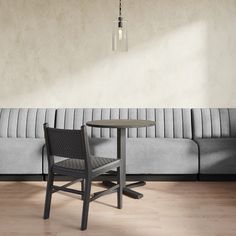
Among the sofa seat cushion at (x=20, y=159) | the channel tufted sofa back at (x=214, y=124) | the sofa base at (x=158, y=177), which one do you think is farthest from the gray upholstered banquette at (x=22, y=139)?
the channel tufted sofa back at (x=214, y=124)

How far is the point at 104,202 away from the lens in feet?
10.0

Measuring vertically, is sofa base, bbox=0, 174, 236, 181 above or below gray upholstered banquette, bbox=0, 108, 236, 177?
below

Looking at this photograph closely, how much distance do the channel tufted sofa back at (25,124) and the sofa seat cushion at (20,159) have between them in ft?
1.49

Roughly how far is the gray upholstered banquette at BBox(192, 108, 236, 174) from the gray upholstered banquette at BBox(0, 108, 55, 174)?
1.64 meters

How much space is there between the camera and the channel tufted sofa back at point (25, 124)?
13.6ft

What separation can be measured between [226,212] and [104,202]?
98cm

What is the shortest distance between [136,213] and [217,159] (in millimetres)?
1253

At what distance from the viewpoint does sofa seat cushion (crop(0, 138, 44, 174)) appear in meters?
3.67

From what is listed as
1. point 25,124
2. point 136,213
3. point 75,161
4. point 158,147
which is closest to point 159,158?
point 158,147

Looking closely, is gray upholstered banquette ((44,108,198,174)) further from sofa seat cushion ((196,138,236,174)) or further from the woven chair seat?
the woven chair seat

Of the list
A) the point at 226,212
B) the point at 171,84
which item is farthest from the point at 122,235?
the point at 171,84

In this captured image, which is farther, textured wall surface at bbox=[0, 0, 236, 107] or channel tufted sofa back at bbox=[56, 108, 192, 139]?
textured wall surface at bbox=[0, 0, 236, 107]

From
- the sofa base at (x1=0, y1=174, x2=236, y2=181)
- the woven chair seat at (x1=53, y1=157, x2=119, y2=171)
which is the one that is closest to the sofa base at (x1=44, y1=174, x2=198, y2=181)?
the sofa base at (x1=0, y1=174, x2=236, y2=181)

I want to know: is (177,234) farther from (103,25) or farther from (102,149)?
(103,25)
